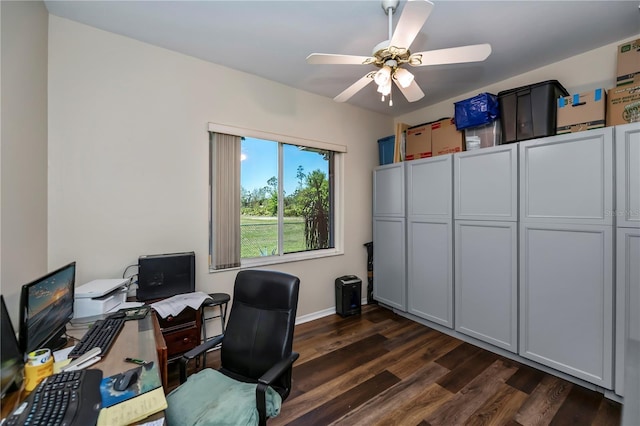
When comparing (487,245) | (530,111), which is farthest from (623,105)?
(487,245)

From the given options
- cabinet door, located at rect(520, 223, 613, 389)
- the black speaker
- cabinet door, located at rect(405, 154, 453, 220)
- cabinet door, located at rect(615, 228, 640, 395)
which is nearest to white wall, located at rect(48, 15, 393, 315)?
the black speaker

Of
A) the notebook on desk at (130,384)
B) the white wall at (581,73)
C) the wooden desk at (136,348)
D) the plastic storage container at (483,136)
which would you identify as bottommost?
the wooden desk at (136,348)

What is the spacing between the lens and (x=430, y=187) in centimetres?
304

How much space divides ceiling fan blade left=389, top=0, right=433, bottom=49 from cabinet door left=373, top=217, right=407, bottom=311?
7.22 ft

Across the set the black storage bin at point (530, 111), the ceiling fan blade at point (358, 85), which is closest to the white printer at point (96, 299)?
the ceiling fan blade at point (358, 85)

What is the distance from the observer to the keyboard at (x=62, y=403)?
80 centimetres

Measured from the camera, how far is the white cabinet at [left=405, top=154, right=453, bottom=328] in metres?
2.88

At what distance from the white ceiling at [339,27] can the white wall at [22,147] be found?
49 centimetres

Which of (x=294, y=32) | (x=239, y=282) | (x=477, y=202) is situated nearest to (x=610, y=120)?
(x=477, y=202)

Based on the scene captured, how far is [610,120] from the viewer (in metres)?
2.02

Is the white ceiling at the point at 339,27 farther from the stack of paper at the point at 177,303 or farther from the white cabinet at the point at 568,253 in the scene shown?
the stack of paper at the point at 177,303

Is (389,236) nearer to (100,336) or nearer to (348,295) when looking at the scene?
(348,295)

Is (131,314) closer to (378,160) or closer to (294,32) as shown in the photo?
(294,32)

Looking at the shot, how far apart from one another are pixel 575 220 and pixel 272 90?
310cm
